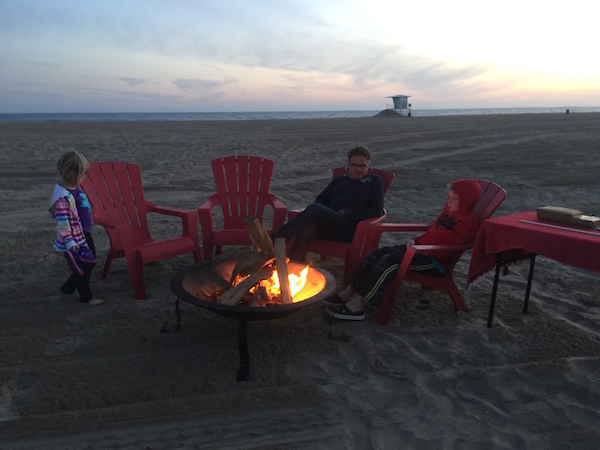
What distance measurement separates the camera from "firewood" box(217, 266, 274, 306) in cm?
278

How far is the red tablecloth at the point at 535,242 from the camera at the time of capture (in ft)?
8.54

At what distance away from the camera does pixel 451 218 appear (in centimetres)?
347

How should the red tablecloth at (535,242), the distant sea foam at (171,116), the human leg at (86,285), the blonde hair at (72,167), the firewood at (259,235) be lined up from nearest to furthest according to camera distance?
1. the red tablecloth at (535,242)
2. the firewood at (259,235)
3. the blonde hair at (72,167)
4. the human leg at (86,285)
5. the distant sea foam at (171,116)

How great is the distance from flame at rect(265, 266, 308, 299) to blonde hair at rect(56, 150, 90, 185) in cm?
156

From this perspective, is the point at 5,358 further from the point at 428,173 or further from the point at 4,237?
the point at 428,173

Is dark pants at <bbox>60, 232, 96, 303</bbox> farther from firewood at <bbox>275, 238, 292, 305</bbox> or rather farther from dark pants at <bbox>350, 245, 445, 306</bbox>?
dark pants at <bbox>350, 245, 445, 306</bbox>

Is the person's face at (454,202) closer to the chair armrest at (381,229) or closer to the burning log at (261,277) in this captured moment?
the chair armrest at (381,229)

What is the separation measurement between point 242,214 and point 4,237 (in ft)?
9.25

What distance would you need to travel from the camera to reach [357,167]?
4262 millimetres

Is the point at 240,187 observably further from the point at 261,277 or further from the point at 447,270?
the point at 447,270

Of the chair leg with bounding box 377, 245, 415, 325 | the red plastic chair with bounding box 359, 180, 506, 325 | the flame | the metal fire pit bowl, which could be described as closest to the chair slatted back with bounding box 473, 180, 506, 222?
the red plastic chair with bounding box 359, 180, 506, 325

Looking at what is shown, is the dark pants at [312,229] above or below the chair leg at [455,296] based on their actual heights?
above

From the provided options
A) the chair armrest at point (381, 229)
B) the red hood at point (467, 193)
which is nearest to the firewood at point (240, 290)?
the chair armrest at point (381, 229)

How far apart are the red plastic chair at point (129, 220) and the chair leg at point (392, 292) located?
1.78 metres
